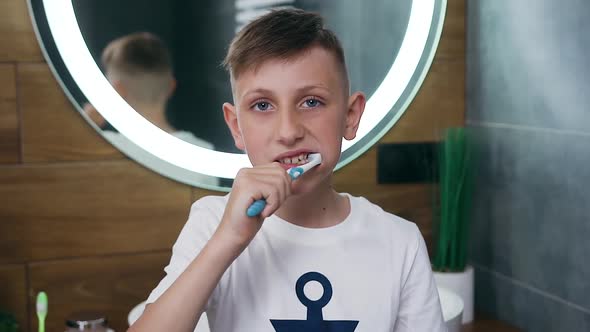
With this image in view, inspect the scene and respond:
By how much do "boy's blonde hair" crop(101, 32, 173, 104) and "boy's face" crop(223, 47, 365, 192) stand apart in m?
0.47

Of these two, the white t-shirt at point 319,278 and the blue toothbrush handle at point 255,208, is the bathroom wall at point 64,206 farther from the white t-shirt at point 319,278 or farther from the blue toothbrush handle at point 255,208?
the blue toothbrush handle at point 255,208

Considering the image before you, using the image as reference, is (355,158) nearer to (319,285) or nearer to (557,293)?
(557,293)

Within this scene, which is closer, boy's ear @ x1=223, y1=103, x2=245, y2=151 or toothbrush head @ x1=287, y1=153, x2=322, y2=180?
toothbrush head @ x1=287, y1=153, x2=322, y2=180

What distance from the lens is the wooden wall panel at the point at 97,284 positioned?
4.17 feet

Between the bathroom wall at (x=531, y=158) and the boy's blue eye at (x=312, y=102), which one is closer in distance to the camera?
the boy's blue eye at (x=312, y=102)

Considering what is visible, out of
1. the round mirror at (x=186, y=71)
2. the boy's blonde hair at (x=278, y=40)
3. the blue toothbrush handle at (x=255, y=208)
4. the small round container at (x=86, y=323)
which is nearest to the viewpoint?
the blue toothbrush handle at (x=255, y=208)

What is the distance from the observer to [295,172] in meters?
0.68

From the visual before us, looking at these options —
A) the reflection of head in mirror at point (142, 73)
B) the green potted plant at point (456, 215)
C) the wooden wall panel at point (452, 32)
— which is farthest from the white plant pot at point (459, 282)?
the reflection of head in mirror at point (142, 73)

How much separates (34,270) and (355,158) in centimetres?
55

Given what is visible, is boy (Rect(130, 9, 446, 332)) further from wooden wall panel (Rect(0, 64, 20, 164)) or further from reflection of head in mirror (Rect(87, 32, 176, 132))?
wooden wall panel (Rect(0, 64, 20, 164))

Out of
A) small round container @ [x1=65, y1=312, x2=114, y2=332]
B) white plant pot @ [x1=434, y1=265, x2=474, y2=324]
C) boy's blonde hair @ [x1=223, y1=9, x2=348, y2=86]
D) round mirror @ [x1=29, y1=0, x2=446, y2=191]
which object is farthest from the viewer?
white plant pot @ [x1=434, y1=265, x2=474, y2=324]

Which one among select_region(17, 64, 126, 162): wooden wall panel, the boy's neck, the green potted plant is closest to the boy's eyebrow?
the boy's neck

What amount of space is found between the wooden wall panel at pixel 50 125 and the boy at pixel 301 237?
522mm

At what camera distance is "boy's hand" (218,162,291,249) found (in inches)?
25.4
